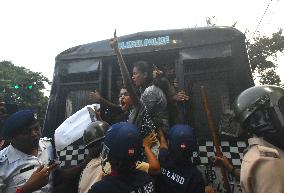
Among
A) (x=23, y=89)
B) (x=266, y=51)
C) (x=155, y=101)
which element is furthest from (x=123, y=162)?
(x=23, y=89)

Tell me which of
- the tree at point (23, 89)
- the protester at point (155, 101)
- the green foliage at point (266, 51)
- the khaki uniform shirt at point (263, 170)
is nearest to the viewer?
the khaki uniform shirt at point (263, 170)

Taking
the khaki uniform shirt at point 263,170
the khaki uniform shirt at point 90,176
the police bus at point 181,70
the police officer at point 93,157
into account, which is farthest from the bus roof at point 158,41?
the khaki uniform shirt at point 263,170

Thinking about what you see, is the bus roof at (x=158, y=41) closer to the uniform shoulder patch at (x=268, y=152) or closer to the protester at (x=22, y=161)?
the protester at (x=22, y=161)

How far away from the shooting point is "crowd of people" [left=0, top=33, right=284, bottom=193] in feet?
6.42

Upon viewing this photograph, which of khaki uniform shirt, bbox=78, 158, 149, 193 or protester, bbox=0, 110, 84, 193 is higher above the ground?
protester, bbox=0, 110, 84, 193

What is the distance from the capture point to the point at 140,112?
3896 millimetres

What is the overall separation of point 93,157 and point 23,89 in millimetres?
36194

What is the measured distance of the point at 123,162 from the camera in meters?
2.16

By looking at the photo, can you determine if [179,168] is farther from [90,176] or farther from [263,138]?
[263,138]

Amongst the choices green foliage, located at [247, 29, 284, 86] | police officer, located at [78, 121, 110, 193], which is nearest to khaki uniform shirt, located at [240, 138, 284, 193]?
police officer, located at [78, 121, 110, 193]

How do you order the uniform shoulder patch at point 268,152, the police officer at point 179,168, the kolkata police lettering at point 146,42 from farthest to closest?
the kolkata police lettering at point 146,42 < the police officer at point 179,168 < the uniform shoulder patch at point 268,152

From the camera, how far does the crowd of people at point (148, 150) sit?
1.96 meters

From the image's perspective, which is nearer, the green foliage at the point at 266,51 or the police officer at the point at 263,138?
the police officer at the point at 263,138

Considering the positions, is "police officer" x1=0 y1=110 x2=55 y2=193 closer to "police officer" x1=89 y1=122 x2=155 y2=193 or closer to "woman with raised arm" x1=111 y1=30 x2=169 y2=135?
"police officer" x1=89 y1=122 x2=155 y2=193
